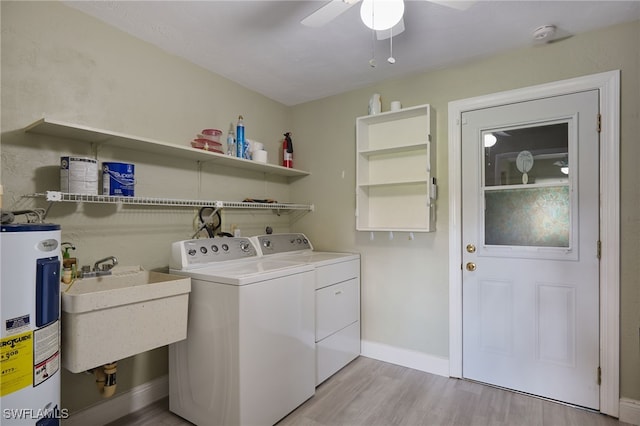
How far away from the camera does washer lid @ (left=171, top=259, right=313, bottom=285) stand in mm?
1705

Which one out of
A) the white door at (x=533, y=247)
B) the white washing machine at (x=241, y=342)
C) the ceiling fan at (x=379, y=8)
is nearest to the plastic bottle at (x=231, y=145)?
the white washing machine at (x=241, y=342)

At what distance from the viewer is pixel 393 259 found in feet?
8.79

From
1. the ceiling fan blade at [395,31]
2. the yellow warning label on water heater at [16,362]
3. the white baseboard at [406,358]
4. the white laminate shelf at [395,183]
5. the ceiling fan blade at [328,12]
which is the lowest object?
the white baseboard at [406,358]

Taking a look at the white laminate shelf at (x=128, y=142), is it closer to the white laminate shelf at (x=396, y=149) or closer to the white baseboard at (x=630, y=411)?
the white laminate shelf at (x=396, y=149)

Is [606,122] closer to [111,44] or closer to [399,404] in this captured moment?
[399,404]

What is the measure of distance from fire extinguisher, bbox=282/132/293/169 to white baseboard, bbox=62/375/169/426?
196 cm

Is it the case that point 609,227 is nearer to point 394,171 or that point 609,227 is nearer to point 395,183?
point 395,183

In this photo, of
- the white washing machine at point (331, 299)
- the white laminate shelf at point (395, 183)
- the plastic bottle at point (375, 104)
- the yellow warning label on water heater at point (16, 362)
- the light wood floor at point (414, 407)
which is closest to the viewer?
the yellow warning label on water heater at point (16, 362)

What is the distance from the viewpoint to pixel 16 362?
121 cm

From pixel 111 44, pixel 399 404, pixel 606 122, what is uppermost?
pixel 111 44

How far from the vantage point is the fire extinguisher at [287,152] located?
305cm

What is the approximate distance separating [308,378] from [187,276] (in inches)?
Result: 40.4

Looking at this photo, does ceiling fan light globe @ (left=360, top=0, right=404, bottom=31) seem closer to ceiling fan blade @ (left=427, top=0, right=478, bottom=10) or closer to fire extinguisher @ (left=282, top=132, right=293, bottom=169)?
ceiling fan blade @ (left=427, top=0, right=478, bottom=10)

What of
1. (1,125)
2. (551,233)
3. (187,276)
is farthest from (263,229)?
(551,233)
